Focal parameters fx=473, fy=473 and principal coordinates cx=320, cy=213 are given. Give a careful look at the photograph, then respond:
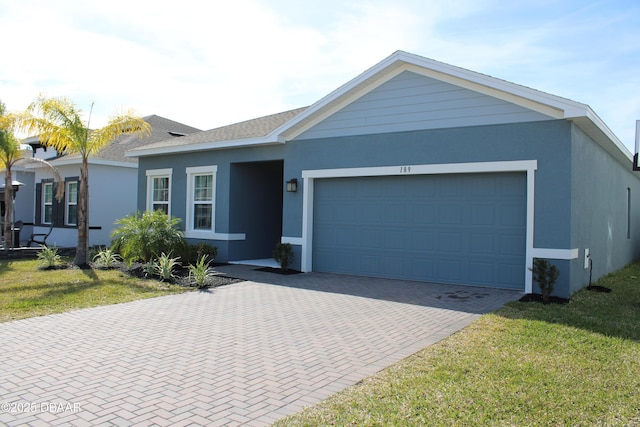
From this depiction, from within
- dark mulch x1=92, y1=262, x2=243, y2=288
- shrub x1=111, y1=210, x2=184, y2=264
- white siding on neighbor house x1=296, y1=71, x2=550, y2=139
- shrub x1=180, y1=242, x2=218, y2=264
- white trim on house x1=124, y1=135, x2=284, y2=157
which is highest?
white siding on neighbor house x1=296, y1=71, x2=550, y2=139

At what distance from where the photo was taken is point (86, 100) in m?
12.6

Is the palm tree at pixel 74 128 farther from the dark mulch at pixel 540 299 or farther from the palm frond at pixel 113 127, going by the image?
the dark mulch at pixel 540 299

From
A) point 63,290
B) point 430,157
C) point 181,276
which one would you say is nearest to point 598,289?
point 430,157

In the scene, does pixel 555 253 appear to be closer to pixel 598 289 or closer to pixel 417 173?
pixel 598 289

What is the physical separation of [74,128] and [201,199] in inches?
157

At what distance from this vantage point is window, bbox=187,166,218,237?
1424 centimetres

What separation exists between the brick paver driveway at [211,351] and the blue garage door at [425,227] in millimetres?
1020

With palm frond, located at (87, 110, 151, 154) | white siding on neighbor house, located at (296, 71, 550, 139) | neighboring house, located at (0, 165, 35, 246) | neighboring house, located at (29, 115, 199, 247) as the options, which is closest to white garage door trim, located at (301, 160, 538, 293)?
white siding on neighbor house, located at (296, 71, 550, 139)

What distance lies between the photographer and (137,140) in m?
21.4

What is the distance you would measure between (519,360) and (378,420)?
2.27m

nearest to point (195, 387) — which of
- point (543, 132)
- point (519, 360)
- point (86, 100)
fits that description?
point (519, 360)

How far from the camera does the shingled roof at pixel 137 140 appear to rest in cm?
1889

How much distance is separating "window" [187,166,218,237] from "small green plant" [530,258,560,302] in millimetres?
8961

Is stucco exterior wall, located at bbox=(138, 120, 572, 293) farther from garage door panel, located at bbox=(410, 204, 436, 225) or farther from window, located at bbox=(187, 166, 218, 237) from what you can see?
garage door panel, located at bbox=(410, 204, 436, 225)
